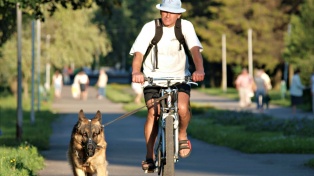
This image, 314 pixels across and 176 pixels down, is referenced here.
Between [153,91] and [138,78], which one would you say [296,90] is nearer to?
[153,91]

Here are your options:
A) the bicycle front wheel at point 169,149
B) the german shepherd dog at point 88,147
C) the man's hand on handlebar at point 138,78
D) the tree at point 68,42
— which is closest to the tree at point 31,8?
the german shepherd dog at point 88,147

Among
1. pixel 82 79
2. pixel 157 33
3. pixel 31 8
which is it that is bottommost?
pixel 82 79

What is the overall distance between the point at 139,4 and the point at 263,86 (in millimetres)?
86786

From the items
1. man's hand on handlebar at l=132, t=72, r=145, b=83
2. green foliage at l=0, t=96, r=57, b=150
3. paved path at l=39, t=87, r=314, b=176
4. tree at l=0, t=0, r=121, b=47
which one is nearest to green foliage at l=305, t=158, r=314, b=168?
paved path at l=39, t=87, r=314, b=176

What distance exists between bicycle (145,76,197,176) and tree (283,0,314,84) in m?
32.8

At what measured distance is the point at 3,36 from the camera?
83.3 ft

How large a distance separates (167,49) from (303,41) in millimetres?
52501

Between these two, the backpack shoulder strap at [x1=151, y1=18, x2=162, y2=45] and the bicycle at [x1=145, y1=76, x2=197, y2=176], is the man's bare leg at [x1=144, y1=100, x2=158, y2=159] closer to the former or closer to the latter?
the bicycle at [x1=145, y1=76, x2=197, y2=176]

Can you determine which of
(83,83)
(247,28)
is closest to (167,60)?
(83,83)

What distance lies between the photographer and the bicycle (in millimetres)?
10938

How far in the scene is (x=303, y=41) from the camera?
63.3 metres

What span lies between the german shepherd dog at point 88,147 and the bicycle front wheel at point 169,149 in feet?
3.10

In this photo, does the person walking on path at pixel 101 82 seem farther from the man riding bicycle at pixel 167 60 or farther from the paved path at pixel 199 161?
the man riding bicycle at pixel 167 60

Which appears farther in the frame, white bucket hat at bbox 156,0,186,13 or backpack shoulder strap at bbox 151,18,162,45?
backpack shoulder strap at bbox 151,18,162,45
